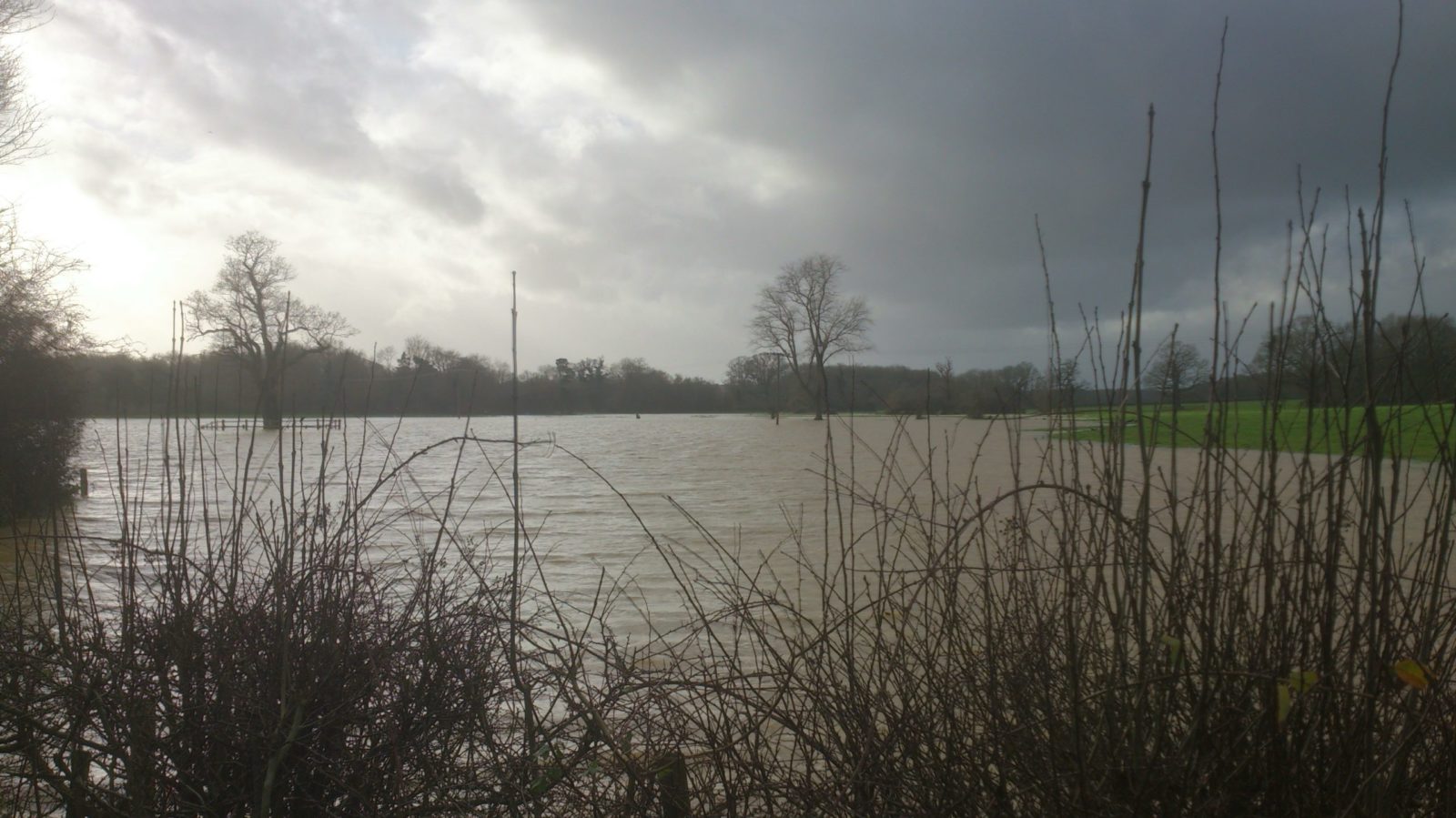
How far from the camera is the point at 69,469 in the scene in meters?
13.7

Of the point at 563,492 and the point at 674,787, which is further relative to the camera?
the point at 563,492

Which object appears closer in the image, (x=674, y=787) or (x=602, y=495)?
(x=674, y=787)

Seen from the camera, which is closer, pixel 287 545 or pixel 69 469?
pixel 287 545

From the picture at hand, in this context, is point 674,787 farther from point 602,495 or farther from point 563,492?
point 563,492

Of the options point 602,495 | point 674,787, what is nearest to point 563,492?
point 602,495

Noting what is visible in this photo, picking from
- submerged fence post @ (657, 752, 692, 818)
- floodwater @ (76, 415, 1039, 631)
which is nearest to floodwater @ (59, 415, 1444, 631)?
floodwater @ (76, 415, 1039, 631)

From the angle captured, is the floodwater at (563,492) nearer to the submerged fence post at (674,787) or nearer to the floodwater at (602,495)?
the floodwater at (602,495)

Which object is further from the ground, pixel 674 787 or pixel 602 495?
pixel 674 787

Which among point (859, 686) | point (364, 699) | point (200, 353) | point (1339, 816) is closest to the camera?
point (1339, 816)

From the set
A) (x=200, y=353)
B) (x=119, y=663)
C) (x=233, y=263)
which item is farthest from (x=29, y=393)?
(x=119, y=663)

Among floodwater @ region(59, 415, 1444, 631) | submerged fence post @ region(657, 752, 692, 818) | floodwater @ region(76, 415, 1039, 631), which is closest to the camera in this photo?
submerged fence post @ region(657, 752, 692, 818)

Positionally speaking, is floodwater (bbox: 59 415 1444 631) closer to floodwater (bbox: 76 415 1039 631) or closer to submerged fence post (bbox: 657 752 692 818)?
floodwater (bbox: 76 415 1039 631)

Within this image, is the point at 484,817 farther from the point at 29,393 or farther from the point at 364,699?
the point at 29,393

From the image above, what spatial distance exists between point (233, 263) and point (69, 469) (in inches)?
427
